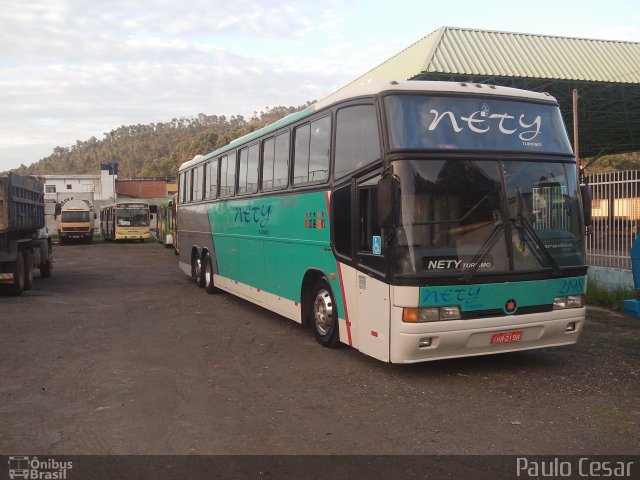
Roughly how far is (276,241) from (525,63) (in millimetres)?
11378

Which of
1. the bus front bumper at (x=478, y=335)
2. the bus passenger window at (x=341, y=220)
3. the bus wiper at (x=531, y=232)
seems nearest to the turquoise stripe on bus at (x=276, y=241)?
the bus passenger window at (x=341, y=220)

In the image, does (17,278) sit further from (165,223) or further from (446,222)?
(165,223)

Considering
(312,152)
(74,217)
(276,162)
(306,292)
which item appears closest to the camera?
(312,152)

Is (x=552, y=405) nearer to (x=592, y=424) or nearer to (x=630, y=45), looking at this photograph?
(x=592, y=424)

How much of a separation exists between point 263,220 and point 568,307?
16.7 feet

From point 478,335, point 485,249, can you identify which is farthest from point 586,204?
point 478,335

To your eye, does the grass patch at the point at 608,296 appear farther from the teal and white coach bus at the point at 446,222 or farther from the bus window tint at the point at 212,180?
the bus window tint at the point at 212,180

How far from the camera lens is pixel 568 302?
23.0 ft

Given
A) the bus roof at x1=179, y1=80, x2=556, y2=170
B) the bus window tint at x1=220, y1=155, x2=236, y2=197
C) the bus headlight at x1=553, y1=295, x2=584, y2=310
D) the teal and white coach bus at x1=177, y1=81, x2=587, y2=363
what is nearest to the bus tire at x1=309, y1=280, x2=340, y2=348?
the teal and white coach bus at x1=177, y1=81, x2=587, y2=363

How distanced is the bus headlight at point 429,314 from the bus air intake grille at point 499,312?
0.13 m

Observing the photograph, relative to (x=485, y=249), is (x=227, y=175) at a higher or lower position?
higher

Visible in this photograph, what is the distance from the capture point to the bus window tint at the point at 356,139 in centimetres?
694

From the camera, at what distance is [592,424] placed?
17.6 feet

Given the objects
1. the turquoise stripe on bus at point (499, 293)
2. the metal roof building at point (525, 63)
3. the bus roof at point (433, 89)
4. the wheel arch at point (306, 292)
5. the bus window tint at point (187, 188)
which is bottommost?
the wheel arch at point (306, 292)
